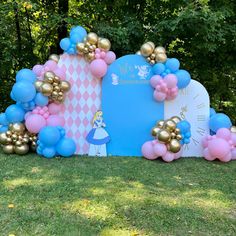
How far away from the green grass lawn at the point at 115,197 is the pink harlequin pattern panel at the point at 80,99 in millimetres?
583

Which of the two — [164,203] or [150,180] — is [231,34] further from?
[164,203]

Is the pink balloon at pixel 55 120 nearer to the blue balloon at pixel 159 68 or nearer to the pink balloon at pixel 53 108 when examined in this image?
the pink balloon at pixel 53 108

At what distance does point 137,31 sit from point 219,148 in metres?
2.98

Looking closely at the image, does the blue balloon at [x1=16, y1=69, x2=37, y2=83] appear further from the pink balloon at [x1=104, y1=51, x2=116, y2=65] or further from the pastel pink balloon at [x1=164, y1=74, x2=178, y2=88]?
the pastel pink balloon at [x1=164, y1=74, x2=178, y2=88]

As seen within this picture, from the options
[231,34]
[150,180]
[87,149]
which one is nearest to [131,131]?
[87,149]

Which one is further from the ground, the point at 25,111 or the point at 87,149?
the point at 25,111

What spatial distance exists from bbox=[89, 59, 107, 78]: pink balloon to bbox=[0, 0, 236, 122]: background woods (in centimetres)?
129

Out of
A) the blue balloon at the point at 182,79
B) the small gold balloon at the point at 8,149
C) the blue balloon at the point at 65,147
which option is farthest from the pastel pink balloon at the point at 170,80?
the small gold balloon at the point at 8,149

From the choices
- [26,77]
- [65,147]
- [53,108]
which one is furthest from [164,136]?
[26,77]

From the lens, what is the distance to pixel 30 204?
3631 millimetres

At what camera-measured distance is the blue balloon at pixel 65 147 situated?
552 centimetres

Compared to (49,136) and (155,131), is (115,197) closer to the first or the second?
(155,131)

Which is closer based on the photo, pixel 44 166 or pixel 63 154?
pixel 44 166

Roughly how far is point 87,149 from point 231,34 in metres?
3.57
